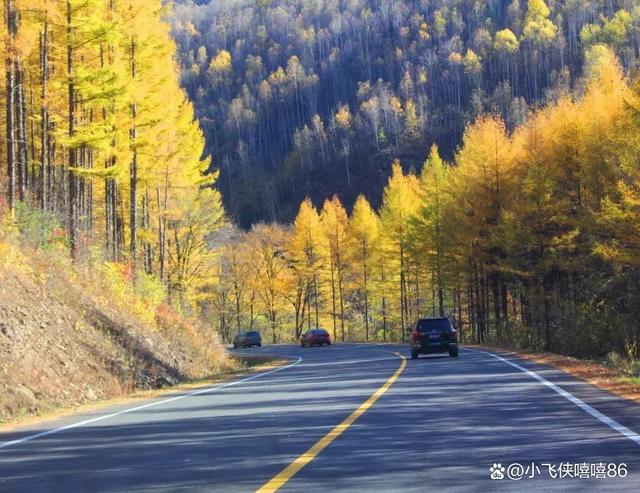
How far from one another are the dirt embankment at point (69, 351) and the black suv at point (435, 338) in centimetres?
860

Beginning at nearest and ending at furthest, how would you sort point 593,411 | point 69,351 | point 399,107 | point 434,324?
1. point 593,411
2. point 69,351
3. point 434,324
4. point 399,107

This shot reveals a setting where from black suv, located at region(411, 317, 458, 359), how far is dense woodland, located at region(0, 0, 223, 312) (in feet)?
37.1

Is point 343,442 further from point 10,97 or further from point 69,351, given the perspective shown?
point 10,97

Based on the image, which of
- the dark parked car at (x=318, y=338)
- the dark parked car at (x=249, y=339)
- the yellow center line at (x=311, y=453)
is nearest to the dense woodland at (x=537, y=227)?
the dark parked car at (x=318, y=338)

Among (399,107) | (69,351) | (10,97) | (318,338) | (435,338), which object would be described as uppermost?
(399,107)

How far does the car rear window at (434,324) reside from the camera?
105 feet

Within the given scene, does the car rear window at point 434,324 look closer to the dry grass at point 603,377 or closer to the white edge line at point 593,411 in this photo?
the dry grass at point 603,377

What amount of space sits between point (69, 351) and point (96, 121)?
15.5m

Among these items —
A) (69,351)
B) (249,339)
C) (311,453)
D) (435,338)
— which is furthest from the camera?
(249,339)

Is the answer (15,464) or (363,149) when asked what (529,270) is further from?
(363,149)

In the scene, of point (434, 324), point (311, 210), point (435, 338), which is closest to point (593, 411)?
point (435, 338)

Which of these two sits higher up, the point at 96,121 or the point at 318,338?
the point at 96,121

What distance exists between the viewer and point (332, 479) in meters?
8.08

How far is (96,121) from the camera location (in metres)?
33.5
